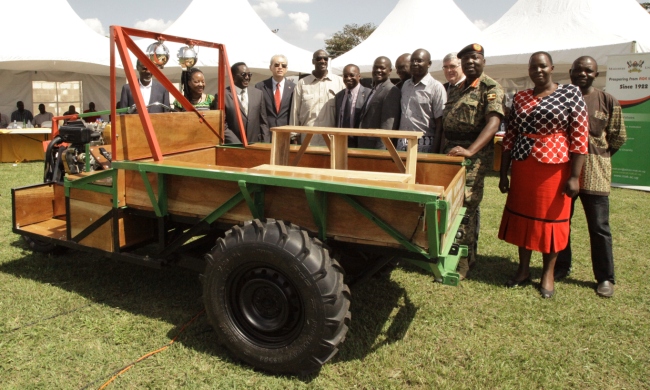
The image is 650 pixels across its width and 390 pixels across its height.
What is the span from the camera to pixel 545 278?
433 centimetres

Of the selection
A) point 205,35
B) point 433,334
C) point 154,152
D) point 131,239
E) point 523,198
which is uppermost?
point 205,35

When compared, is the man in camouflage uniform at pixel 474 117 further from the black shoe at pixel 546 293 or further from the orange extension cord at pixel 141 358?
the orange extension cord at pixel 141 358

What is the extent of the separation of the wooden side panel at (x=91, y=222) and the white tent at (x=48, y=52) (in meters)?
11.3

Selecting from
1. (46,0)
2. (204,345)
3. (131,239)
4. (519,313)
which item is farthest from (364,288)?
(46,0)

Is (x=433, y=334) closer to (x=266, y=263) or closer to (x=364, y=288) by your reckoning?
(x=364, y=288)

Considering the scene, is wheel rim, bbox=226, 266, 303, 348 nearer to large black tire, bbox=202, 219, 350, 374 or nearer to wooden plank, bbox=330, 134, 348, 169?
large black tire, bbox=202, 219, 350, 374

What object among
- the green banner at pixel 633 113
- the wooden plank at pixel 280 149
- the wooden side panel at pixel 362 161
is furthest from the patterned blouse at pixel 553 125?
the green banner at pixel 633 113

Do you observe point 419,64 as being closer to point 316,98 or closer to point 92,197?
point 316,98

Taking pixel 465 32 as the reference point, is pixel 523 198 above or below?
below

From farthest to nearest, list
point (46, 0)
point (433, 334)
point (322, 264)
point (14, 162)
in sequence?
point (46, 0), point (14, 162), point (433, 334), point (322, 264)

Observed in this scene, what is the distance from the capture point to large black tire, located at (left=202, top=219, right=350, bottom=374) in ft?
9.00

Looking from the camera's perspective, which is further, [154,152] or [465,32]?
[465,32]

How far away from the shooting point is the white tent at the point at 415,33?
1502cm

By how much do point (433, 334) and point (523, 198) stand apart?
1454mm
